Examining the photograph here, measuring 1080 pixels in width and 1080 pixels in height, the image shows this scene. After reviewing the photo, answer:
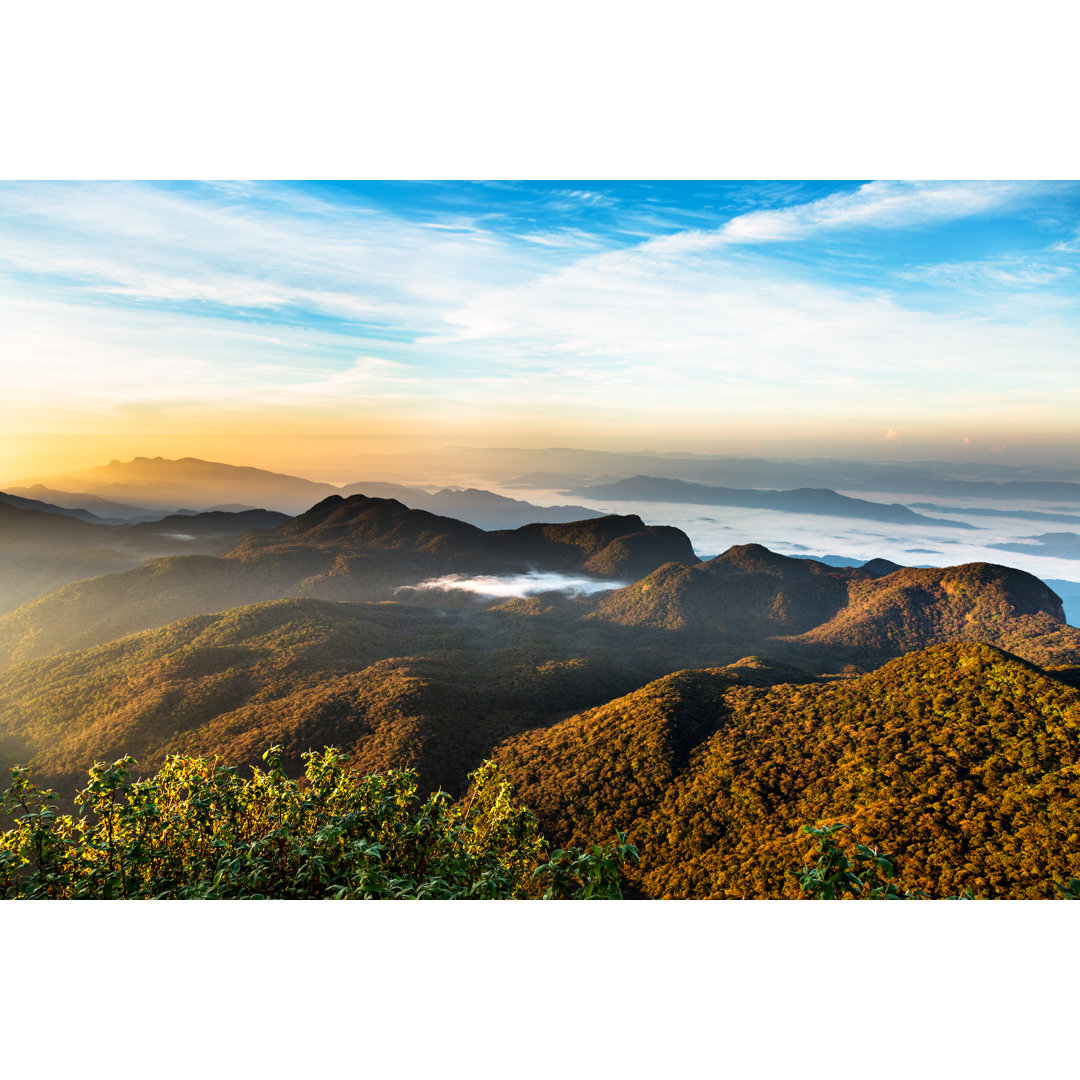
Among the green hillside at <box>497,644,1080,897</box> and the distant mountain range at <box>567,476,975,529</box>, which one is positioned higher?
the distant mountain range at <box>567,476,975,529</box>

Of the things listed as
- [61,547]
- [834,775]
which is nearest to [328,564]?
[61,547]

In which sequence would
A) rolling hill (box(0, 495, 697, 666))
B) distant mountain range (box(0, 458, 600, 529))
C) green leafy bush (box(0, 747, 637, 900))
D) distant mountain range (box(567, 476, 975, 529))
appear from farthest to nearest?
rolling hill (box(0, 495, 697, 666)), distant mountain range (box(567, 476, 975, 529)), distant mountain range (box(0, 458, 600, 529)), green leafy bush (box(0, 747, 637, 900))

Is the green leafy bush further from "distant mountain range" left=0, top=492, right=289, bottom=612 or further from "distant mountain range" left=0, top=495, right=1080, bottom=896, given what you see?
"distant mountain range" left=0, top=492, right=289, bottom=612

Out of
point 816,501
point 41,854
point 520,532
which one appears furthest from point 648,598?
point 41,854

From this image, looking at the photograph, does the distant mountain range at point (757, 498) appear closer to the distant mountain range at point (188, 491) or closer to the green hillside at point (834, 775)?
the distant mountain range at point (188, 491)

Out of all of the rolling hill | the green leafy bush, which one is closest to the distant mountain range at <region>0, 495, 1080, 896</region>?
the rolling hill

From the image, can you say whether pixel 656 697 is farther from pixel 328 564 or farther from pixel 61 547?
pixel 61 547
